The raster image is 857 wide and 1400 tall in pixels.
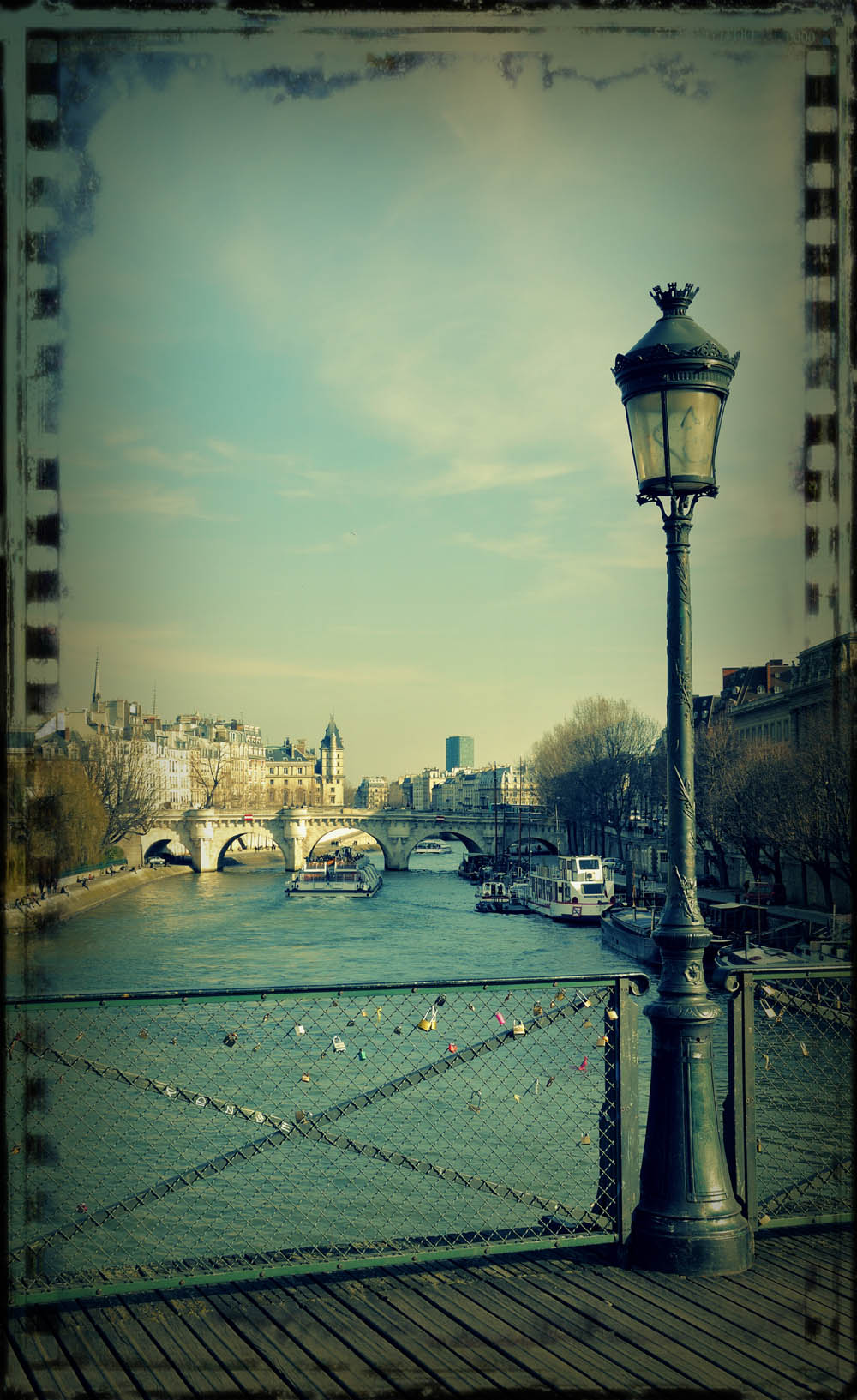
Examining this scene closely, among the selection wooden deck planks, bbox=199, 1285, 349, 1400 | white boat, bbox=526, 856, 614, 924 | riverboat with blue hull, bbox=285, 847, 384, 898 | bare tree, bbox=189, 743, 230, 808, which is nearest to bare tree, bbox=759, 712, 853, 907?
white boat, bbox=526, 856, 614, 924

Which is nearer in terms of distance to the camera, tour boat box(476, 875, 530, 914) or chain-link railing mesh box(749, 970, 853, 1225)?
chain-link railing mesh box(749, 970, 853, 1225)

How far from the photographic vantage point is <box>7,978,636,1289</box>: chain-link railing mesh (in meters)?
5.20

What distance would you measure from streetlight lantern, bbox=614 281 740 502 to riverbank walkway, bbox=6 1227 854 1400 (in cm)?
347

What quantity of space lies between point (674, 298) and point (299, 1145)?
510 inches

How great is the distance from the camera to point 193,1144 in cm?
1591

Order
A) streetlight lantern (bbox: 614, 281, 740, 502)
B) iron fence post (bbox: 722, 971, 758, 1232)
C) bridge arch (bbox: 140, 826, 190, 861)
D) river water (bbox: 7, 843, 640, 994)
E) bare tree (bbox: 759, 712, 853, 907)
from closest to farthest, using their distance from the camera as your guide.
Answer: iron fence post (bbox: 722, 971, 758, 1232) < streetlight lantern (bbox: 614, 281, 740, 502) < bare tree (bbox: 759, 712, 853, 907) < river water (bbox: 7, 843, 640, 994) < bridge arch (bbox: 140, 826, 190, 861)

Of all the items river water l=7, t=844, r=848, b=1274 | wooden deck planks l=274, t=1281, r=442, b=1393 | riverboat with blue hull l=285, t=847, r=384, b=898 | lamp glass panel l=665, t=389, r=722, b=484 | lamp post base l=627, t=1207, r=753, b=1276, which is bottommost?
riverboat with blue hull l=285, t=847, r=384, b=898

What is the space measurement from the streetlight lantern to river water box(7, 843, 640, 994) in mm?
18739

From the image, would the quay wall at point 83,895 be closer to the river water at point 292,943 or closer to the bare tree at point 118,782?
the river water at point 292,943

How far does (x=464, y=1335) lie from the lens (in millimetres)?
4539

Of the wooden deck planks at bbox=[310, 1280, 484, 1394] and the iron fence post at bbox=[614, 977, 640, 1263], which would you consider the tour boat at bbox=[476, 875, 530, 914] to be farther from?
the wooden deck planks at bbox=[310, 1280, 484, 1394]

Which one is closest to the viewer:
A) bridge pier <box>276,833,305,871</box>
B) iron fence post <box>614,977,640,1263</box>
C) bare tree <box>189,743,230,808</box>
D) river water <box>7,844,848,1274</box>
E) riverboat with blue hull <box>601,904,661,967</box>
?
iron fence post <box>614,977,640,1263</box>

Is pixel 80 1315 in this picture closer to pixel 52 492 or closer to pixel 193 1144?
pixel 52 492

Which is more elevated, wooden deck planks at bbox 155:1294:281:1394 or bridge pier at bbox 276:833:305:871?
wooden deck planks at bbox 155:1294:281:1394
